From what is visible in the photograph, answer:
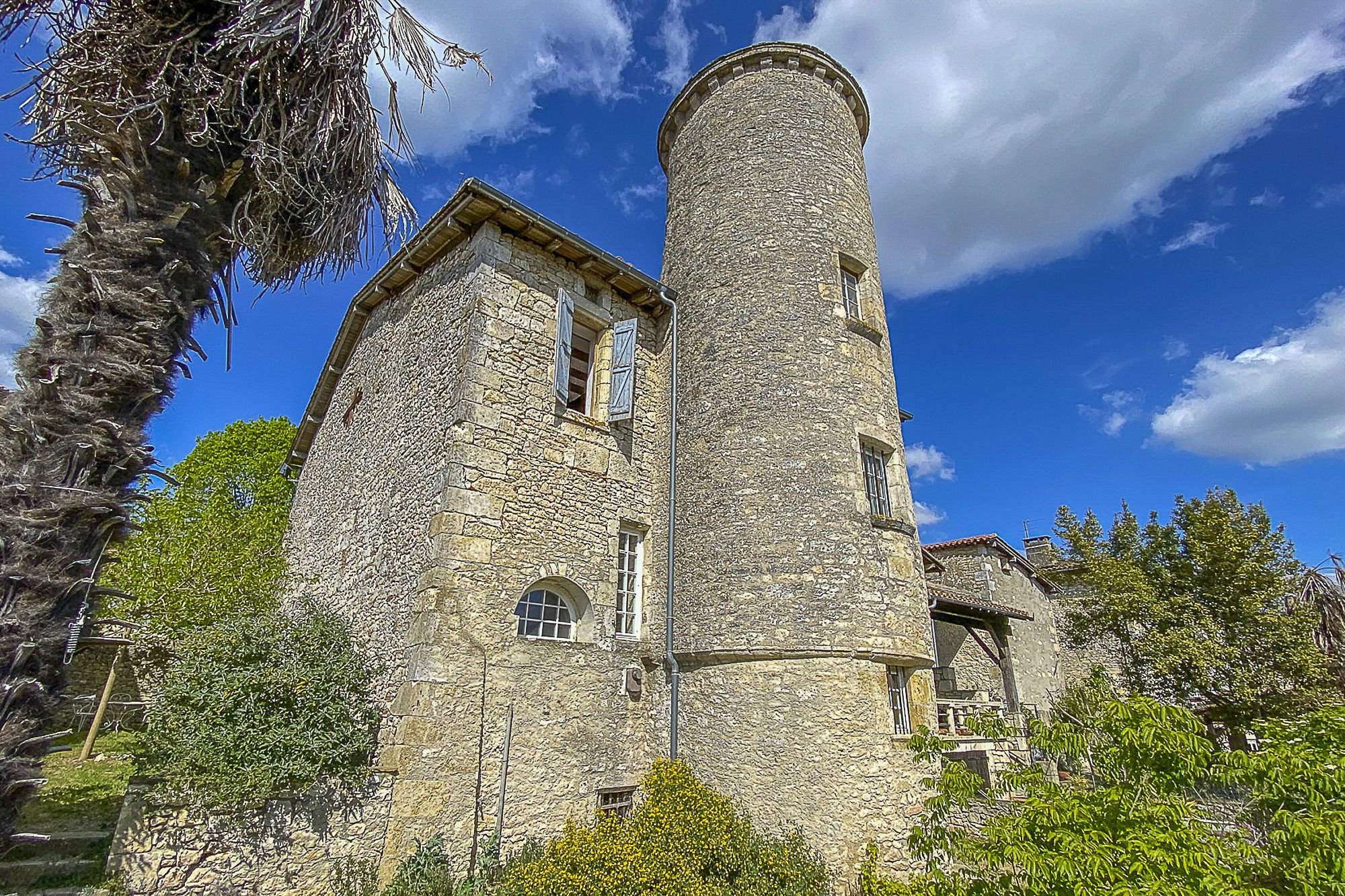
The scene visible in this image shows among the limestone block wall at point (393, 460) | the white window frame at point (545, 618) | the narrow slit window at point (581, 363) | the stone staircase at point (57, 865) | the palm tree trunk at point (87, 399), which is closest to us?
the palm tree trunk at point (87, 399)

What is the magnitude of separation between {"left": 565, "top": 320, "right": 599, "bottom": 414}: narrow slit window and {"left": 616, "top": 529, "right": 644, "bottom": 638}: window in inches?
90.5

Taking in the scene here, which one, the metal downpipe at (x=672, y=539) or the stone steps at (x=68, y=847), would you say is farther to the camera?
the metal downpipe at (x=672, y=539)

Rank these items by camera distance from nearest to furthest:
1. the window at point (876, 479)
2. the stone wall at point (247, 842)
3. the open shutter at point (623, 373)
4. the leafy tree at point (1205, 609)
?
the stone wall at point (247, 842), the window at point (876, 479), the open shutter at point (623, 373), the leafy tree at point (1205, 609)

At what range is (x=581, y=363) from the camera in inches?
420

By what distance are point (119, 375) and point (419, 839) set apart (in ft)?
17.3

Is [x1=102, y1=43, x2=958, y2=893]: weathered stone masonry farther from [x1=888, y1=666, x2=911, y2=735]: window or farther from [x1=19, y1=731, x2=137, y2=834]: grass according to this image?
[x1=19, y1=731, x2=137, y2=834]: grass

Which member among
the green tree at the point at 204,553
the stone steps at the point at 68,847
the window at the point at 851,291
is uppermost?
the window at the point at 851,291

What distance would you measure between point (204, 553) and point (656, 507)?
424 inches

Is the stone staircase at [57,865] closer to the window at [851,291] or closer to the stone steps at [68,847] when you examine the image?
the stone steps at [68,847]

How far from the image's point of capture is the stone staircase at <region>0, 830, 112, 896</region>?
17.8 ft

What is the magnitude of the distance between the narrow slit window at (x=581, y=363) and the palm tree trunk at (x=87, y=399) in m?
5.70

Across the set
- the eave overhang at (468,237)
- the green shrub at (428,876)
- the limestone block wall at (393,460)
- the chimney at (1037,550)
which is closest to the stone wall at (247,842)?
the green shrub at (428,876)

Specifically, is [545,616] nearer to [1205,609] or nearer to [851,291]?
[851,291]

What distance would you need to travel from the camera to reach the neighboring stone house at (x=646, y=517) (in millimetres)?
7172
